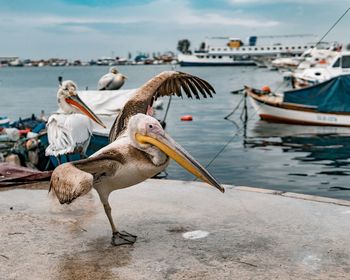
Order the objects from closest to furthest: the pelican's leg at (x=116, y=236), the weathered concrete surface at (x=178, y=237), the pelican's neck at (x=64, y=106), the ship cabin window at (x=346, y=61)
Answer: the weathered concrete surface at (x=178, y=237) → the pelican's leg at (x=116, y=236) → the pelican's neck at (x=64, y=106) → the ship cabin window at (x=346, y=61)

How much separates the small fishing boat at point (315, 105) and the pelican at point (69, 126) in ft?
53.0

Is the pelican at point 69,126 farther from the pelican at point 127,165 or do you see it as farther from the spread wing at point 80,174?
the spread wing at point 80,174

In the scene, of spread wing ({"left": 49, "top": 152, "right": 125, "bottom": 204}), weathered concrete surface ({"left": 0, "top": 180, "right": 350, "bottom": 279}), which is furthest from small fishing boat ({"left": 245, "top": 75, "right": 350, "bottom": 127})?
spread wing ({"left": 49, "top": 152, "right": 125, "bottom": 204})

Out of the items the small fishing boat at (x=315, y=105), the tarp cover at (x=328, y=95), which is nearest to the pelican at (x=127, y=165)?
the tarp cover at (x=328, y=95)

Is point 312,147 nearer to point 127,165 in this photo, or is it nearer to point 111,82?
point 111,82

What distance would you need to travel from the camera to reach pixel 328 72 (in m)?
31.7

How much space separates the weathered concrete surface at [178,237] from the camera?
A: 4910 millimetres

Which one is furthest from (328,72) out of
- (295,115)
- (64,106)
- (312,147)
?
(64,106)

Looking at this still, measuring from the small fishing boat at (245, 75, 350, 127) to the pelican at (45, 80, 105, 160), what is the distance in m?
16.1

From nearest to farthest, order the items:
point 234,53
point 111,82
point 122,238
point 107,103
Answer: point 122,238 → point 107,103 → point 111,82 → point 234,53

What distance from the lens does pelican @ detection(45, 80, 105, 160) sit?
8.98m

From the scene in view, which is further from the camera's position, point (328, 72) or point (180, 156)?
point (328, 72)

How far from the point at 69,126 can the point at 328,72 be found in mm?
25533

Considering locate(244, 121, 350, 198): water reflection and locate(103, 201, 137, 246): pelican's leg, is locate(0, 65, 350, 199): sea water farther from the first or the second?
locate(103, 201, 137, 246): pelican's leg
